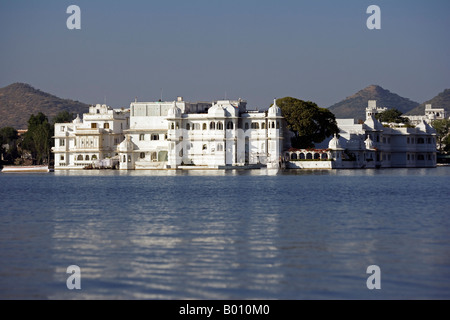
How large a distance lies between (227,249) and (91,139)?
83343mm

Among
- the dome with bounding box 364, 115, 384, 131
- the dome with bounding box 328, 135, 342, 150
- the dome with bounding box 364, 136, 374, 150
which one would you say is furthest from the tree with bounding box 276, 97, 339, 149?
the dome with bounding box 364, 115, 384, 131

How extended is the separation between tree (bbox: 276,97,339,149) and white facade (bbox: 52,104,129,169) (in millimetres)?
22356

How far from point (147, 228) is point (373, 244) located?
308 inches

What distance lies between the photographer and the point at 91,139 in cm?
10356

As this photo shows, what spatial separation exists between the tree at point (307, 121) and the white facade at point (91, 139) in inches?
880

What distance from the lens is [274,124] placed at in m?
92.4

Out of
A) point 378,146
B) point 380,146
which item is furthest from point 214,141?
point 380,146

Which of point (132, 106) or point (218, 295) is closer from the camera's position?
point (218, 295)

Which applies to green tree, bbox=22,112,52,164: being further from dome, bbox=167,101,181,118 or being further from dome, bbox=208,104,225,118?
dome, bbox=208,104,225,118

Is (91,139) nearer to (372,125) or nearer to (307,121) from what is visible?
(307,121)

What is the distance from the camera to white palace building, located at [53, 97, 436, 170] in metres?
93.6

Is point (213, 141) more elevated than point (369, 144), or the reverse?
point (213, 141)
